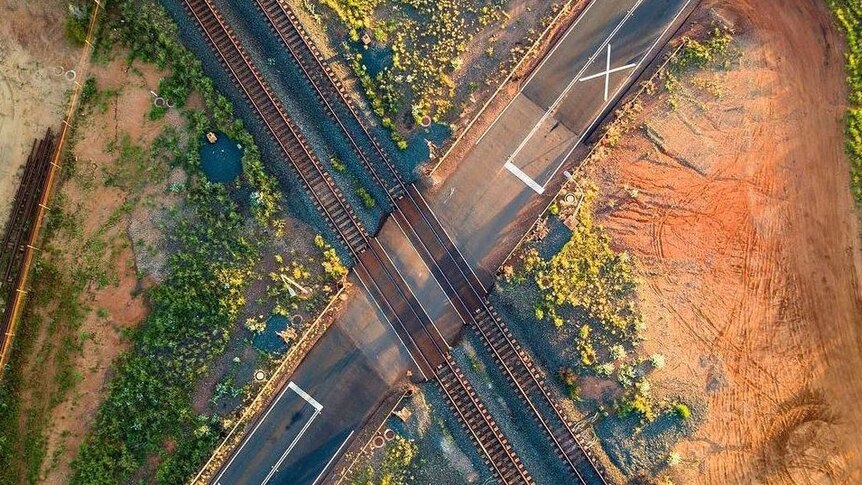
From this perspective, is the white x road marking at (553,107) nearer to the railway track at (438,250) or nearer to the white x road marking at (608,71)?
the white x road marking at (608,71)

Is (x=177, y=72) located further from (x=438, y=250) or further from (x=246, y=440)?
(x=246, y=440)

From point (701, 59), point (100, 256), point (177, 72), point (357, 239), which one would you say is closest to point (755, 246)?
point (701, 59)

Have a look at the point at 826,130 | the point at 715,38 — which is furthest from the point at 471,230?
the point at 826,130

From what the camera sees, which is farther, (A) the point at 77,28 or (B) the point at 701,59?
(A) the point at 77,28

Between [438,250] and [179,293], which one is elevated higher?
[438,250]

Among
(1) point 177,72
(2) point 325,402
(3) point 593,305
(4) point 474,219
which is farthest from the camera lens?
(1) point 177,72

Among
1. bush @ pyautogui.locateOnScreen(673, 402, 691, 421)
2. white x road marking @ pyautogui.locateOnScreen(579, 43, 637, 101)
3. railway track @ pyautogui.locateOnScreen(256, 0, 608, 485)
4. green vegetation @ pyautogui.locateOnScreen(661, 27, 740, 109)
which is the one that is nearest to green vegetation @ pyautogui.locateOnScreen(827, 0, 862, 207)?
green vegetation @ pyautogui.locateOnScreen(661, 27, 740, 109)

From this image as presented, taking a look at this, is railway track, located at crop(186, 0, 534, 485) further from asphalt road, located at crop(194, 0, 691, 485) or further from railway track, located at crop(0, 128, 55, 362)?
railway track, located at crop(0, 128, 55, 362)
